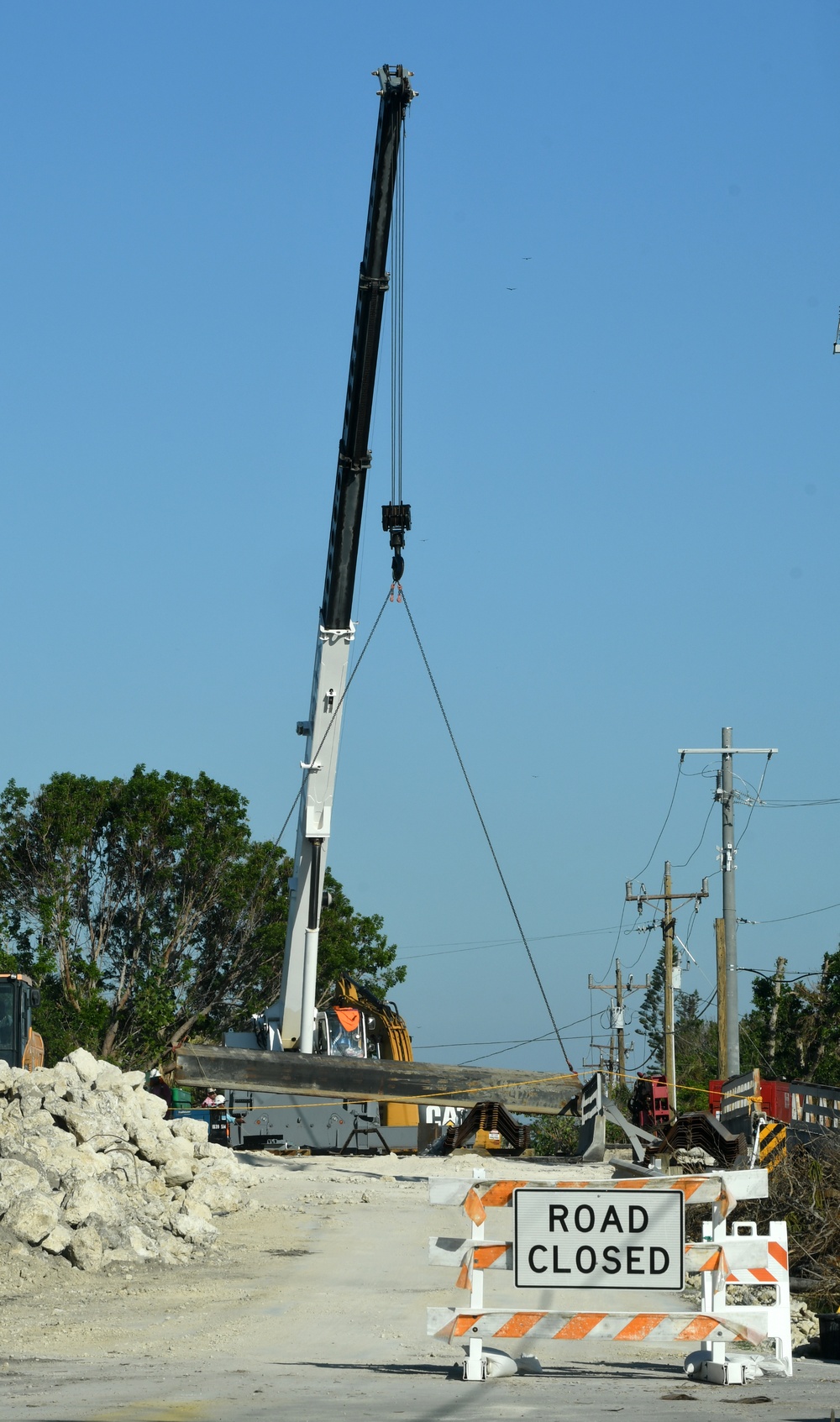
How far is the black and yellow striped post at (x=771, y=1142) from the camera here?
17.9 metres

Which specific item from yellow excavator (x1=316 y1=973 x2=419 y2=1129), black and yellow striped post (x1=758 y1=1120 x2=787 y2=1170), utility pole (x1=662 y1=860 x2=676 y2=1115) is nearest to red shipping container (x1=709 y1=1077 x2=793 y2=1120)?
black and yellow striped post (x1=758 y1=1120 x2=787 y2=1170)

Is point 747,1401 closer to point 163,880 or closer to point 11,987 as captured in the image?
point 11,987

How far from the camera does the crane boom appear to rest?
76.5ft

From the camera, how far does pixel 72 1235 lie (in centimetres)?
1360

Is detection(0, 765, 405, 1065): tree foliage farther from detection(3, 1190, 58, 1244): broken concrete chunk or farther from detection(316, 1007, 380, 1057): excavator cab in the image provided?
detection(3, 1190, 58, 1244): broken concrete chunk

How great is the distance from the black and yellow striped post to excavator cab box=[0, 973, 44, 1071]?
31.8ft

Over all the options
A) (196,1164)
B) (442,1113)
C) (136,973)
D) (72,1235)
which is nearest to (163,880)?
(136,973)

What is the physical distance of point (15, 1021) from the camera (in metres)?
21.6

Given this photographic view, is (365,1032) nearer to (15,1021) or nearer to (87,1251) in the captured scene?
(15,1021)

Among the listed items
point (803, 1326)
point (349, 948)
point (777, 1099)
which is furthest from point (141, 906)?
point (803, 1326)

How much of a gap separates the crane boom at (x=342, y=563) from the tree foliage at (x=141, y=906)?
66.1 ft

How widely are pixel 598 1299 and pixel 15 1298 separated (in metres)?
5.54

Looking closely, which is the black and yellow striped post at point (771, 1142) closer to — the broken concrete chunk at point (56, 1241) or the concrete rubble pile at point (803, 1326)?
the concrete rubble pile at point (803, 1326)

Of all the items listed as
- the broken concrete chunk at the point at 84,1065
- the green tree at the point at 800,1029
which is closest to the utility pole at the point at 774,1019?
the green tree at the point at 800,1029
